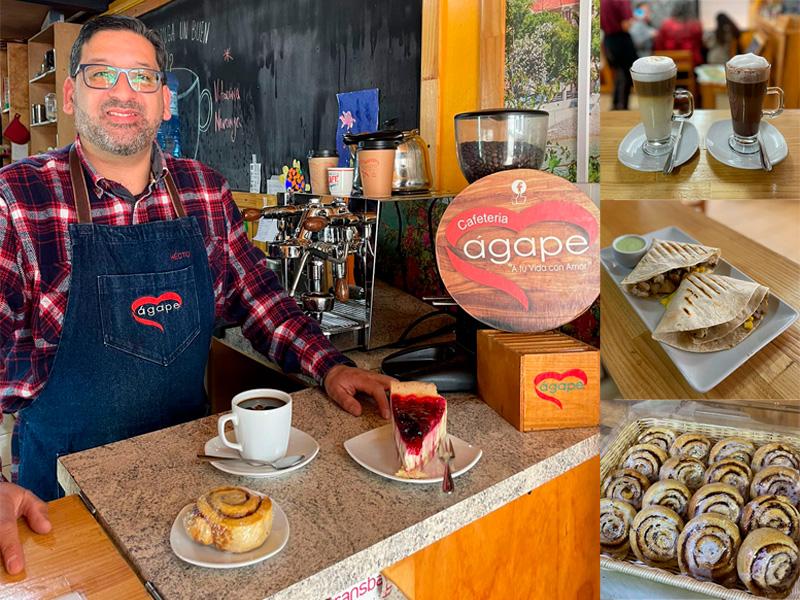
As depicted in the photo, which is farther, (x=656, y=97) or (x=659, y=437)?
(x=659, y=437)

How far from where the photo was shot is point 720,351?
3.82ft

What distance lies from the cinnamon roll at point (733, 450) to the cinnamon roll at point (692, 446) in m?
0.02

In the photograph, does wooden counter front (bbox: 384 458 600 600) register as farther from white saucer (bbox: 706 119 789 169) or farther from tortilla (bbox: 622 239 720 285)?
white saucer (bbox: 706 119 789 169)

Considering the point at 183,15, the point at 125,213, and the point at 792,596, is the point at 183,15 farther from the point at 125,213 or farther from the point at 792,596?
the point at 792,596

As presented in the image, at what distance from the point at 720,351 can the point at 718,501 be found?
56 cm

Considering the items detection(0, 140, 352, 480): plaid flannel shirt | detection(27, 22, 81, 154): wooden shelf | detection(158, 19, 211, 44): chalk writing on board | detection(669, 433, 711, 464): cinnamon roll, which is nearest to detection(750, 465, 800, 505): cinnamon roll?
detection(669, 433, 711, 464): cinnamon roll

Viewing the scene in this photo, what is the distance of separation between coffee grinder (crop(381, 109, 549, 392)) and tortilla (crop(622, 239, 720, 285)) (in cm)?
36

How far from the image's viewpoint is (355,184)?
2119 mm

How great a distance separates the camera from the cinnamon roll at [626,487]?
5.06ft

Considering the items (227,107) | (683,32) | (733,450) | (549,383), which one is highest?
(227,107)

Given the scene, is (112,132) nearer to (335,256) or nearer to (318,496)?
(335,256)

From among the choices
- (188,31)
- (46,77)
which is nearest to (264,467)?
(188,31)

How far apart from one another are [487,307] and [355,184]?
0.89 m

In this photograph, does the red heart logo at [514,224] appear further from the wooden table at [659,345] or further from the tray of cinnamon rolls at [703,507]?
the tray of cinnamon rolls at [703,507]
